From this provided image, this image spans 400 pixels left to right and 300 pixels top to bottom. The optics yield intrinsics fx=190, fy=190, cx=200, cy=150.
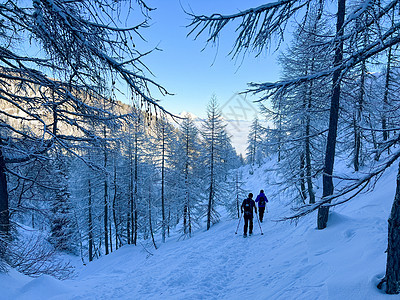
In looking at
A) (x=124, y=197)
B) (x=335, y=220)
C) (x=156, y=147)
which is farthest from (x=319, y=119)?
(x=124, y=197)

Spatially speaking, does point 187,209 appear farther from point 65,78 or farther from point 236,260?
point 65,78

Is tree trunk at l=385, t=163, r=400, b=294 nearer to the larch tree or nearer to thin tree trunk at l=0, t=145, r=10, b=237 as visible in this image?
thin tree trunk at l=0, t=145, r=10, b=237

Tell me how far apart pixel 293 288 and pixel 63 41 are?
5.58 m

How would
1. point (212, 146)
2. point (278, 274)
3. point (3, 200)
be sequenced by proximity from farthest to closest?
point (212, 146) → point (278, 274) → point (3, 200)

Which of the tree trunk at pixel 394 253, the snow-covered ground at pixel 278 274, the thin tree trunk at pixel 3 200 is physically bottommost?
the snow-covered ground at pixel 278 274

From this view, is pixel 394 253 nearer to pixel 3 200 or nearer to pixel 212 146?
pixel 3 200

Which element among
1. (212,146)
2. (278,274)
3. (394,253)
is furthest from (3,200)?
(212,146)

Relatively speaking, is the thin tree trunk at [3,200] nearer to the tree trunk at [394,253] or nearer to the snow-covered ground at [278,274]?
the snow-covered ground at [278,274]

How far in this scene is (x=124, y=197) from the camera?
73.6ft

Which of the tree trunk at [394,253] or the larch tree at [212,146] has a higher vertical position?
the larch tree at [212,146]

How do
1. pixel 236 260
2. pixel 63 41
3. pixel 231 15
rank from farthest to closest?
pixel 236 260 < pixel 231 15 < pixel 63 41

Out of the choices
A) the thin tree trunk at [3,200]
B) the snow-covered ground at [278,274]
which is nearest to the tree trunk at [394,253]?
the snow-covered ground at [278,274]

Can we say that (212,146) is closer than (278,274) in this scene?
No

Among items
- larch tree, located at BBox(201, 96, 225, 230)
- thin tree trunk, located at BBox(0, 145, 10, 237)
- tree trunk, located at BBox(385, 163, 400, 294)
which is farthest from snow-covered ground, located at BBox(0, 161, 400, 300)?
larch tree, located at BBox(201, 96, 225, 230)
